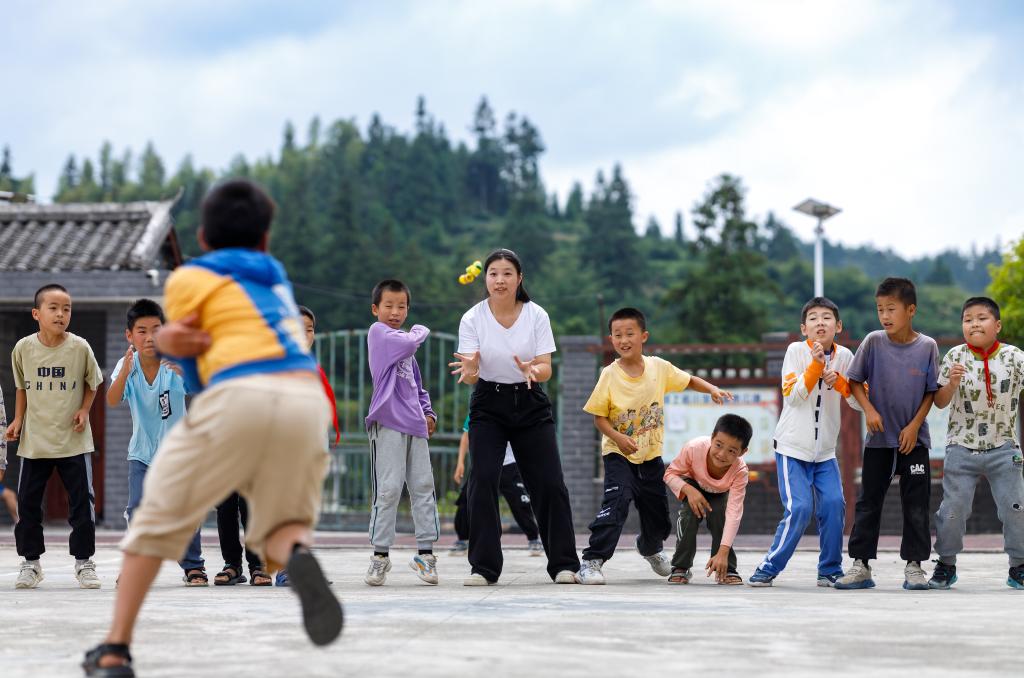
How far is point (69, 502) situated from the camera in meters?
7.70

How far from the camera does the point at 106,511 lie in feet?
49.7

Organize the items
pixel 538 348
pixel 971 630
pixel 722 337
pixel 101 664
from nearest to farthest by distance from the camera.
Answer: pixel 101 664, pixel 971 630, pixel 538 348, pixel 722 337

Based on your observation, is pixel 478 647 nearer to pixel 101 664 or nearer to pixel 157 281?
pixel 101 664

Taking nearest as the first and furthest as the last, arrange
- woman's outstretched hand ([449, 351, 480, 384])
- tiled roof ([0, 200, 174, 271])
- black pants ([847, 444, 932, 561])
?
woman's outstretched hand ([449, 351, 480, 384]) < black pants ([847, 444, 932, 561]) < tiled roof ([0, 200, 174, 271])

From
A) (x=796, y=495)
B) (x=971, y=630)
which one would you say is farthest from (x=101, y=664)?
(x=796, y=495)

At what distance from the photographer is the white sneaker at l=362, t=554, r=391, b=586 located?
7449mm

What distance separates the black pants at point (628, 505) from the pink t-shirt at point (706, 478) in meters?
0.12

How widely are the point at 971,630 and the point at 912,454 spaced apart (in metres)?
2.76

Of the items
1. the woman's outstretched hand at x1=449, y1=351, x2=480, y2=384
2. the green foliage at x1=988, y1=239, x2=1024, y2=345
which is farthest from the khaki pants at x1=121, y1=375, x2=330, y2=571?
the green foliage at x1=988, y1=239, x2=1024, y2=345

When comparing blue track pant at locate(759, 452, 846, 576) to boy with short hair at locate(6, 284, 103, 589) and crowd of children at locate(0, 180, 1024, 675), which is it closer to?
crowd of children at locate(0, 180, 1024, 675)

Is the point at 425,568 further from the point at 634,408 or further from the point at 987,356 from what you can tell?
the point at 987,356

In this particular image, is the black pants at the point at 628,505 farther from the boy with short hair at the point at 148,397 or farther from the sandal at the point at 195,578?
the boy with short hair at the point at 148,397

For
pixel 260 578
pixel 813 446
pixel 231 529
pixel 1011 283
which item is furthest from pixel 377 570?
pixel 1011 283

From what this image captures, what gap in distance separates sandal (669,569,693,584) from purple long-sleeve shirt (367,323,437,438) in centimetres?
169
